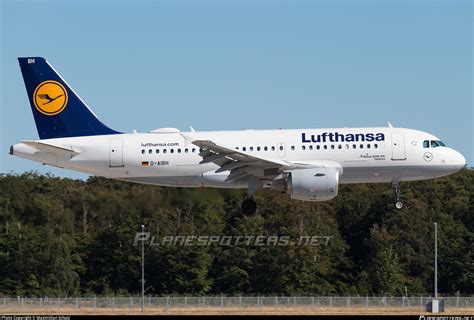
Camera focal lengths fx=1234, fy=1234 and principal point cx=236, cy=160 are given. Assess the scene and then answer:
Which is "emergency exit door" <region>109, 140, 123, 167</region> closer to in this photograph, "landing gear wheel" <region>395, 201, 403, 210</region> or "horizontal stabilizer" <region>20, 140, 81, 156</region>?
"horizontal stabilizer" <region>20, 140, 81, 156</region>

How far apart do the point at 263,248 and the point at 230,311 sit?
2495 cm

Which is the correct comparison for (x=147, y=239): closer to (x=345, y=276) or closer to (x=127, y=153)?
(x=345, y=276)

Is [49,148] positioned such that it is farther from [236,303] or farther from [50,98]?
[236,303]

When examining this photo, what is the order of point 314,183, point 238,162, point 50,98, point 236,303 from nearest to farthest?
1. point 314,183
2. point 238,162
3. point 50,98
4. point 236,303

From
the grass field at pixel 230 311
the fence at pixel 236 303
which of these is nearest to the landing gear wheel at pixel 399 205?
the grass field at pixel 230 311

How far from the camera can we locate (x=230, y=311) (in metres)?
72.3

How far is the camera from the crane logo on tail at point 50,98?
69.9m

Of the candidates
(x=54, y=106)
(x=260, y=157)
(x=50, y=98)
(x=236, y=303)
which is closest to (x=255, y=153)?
(x=260, y=157)

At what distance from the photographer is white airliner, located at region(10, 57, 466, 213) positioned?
64.9 meters

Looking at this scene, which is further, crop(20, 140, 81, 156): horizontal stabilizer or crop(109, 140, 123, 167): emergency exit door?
crop(109, 140, 123, 167): emergency exit door

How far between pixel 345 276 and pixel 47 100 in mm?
35771

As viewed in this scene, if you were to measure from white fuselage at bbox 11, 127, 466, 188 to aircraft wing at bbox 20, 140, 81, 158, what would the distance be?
181mm

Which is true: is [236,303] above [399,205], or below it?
below

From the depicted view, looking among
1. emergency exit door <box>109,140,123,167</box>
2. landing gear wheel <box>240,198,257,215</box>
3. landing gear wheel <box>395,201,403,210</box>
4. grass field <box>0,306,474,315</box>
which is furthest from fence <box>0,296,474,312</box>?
emergency exit door <box>109,140,123,167</box>
